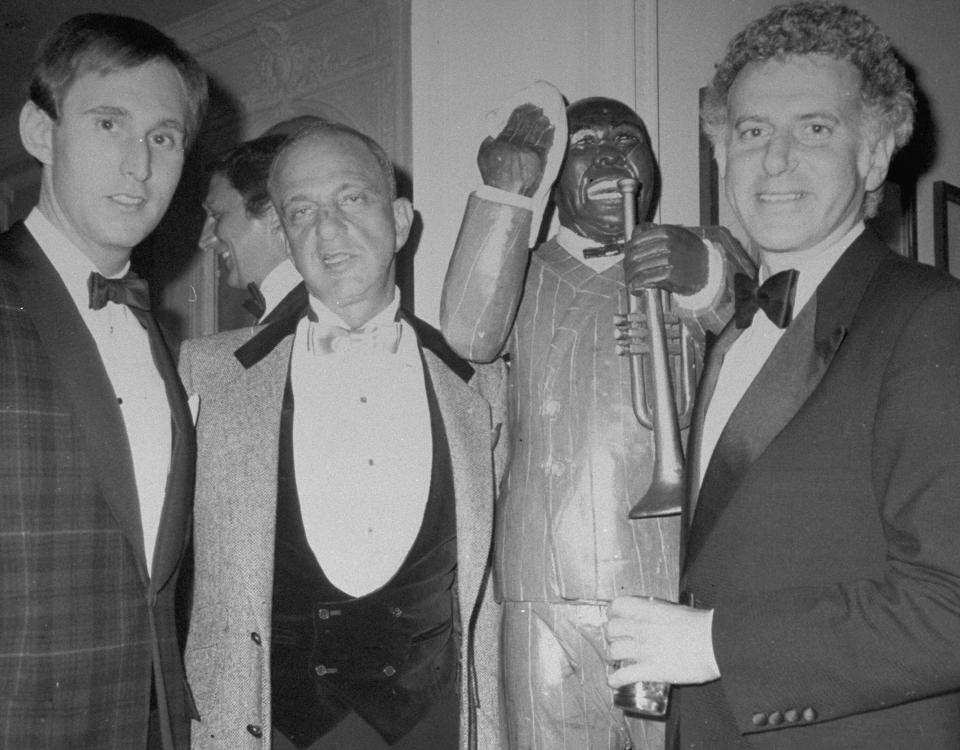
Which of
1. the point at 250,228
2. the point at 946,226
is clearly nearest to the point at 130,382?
the point at 250,228

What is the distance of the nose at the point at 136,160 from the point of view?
160 centimetres

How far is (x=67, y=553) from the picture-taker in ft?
4.63

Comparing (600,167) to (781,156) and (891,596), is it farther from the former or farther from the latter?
(891,596)

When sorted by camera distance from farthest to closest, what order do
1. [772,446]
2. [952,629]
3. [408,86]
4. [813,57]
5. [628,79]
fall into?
1. [408,86]
2. [628,79]
3. [813,57]
4. [772,446]
5. [952,629]

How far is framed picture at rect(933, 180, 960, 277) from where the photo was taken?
3.43 m

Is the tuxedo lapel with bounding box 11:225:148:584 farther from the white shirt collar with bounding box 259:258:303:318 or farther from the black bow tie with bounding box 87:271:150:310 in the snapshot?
the white shirt collar with bounding box 259:258:303:318

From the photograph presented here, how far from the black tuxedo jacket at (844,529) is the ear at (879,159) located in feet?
0.52

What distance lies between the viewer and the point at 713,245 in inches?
72.9

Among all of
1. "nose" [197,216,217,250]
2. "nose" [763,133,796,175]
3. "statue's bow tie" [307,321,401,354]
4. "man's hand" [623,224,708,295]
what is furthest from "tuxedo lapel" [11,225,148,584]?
"nose" [197,216,217,250]

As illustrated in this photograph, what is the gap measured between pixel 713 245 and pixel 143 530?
3.65 feet

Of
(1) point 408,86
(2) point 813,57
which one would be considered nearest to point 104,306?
(2) point 813,57

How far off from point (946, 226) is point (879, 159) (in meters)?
2.33

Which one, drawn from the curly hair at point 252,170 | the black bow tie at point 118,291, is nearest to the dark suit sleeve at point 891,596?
the black bow tie at point 118,291

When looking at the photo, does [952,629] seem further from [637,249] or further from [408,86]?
[408,86]
